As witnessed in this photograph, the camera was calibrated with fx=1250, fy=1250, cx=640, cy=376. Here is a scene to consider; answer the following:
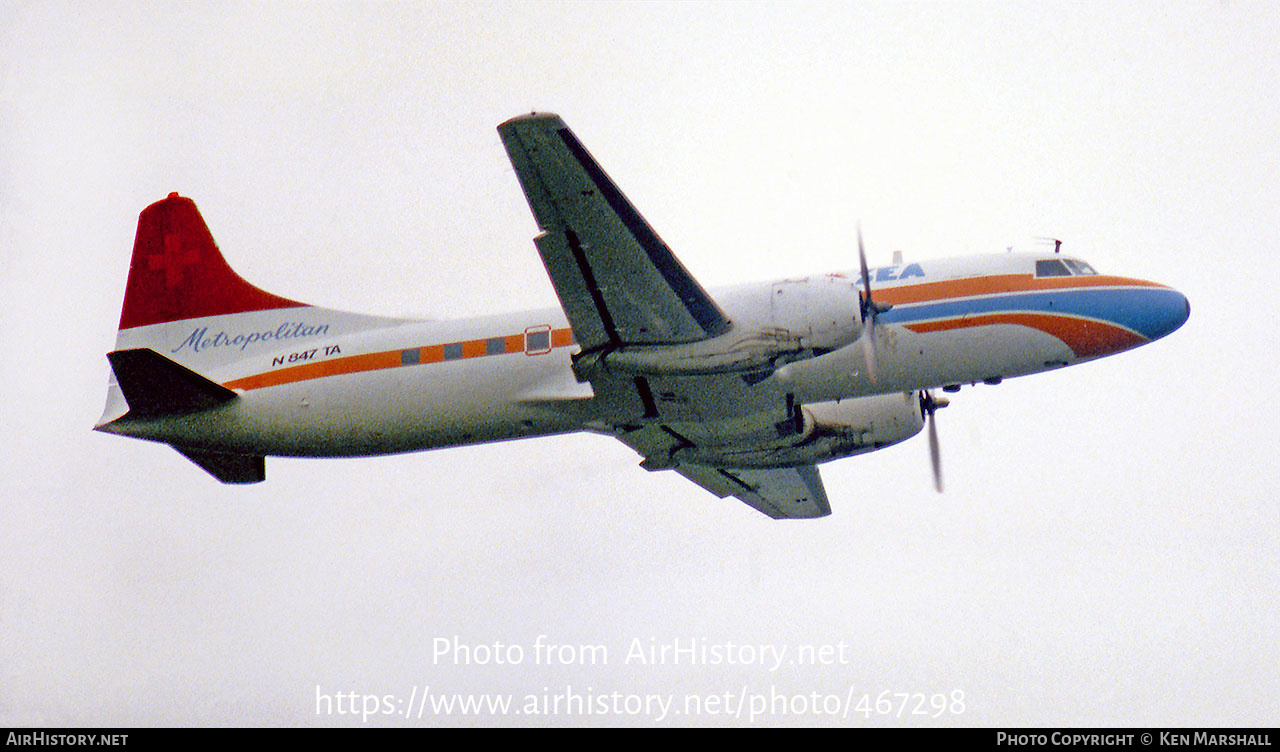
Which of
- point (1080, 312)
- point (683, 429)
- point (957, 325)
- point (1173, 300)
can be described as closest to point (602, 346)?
point (683, 429)

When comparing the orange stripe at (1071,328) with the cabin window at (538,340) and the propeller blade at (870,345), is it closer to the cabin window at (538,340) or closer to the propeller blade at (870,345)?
the propeller blade at (870,345)

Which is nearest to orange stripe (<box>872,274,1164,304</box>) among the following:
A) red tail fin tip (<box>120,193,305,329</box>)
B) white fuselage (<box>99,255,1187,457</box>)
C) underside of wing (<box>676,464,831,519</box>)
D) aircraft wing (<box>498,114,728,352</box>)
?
white fuselage (<box>99,255,1187,457</box>)

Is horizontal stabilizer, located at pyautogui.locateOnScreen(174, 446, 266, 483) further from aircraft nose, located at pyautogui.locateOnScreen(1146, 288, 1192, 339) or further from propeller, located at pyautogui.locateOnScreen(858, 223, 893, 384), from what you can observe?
aircraft nose, located at pyautogui.locateOnScreen(1146, 288, 1192, 339)

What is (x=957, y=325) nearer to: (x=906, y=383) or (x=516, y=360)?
(x=906, y=383)

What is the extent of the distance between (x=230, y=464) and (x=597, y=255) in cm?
912

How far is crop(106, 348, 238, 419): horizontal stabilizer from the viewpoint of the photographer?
20688 mm

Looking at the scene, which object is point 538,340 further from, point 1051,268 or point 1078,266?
point 1078,266

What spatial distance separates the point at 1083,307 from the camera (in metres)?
20.4

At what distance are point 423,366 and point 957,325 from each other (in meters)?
8.87

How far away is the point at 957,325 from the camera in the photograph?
A: 2016cm

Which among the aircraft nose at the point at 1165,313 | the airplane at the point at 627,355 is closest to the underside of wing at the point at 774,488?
the airplane at the point at 627,355

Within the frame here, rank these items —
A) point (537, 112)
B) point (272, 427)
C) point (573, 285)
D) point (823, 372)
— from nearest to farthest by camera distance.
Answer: point (537, 112), point (573, 285), point (823, 372), point (272, 427)

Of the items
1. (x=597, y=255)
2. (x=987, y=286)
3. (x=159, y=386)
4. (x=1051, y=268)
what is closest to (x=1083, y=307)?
(x=1051, y=268)

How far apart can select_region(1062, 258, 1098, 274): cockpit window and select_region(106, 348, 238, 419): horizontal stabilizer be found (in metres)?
14.5
